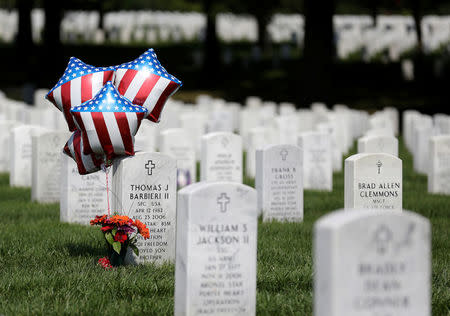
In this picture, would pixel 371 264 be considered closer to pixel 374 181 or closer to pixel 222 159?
pixel 374 181

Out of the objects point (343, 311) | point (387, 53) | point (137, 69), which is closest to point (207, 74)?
point (387, 53)

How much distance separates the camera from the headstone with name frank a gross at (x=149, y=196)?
9.38 m

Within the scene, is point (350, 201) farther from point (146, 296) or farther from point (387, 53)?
point (387, 53)

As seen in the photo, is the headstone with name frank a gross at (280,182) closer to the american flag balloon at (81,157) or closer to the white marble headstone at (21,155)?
the american flag balloon at (81,157)

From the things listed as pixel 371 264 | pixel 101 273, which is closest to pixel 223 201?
pixel 371 264

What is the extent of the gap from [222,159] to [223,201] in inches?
284

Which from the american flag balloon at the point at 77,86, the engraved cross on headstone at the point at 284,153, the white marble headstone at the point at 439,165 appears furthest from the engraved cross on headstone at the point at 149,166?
the white marble headstone at the point at 439,165

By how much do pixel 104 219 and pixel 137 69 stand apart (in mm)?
1396

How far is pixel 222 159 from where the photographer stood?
47.1ft

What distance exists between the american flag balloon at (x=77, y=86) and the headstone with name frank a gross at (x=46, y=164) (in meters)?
4.18

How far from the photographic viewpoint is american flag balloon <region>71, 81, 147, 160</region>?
8.72m

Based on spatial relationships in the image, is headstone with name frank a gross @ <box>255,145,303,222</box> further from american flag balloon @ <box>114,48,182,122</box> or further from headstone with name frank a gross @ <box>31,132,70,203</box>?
american flag balloon @ <box>114,48,182,122</box>

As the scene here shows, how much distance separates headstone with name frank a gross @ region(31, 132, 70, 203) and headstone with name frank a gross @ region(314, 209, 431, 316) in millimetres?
8182

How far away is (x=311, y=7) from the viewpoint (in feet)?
94.5
